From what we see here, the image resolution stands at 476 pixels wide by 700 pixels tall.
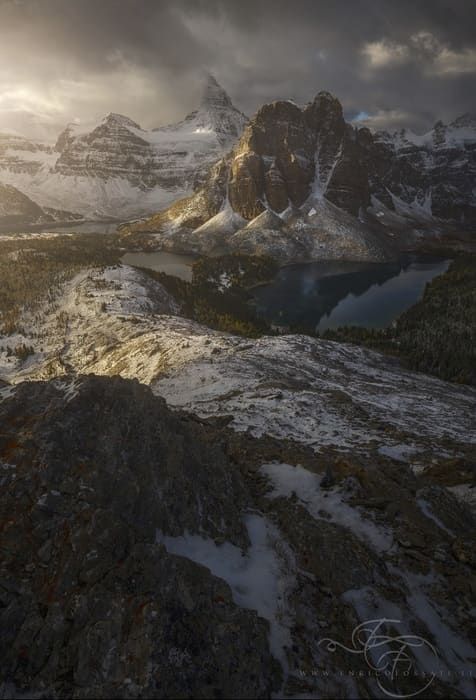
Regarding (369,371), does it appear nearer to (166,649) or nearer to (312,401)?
(312,401)

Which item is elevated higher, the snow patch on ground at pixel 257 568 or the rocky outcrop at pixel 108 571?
the rocky outcrop at pixel 108 571

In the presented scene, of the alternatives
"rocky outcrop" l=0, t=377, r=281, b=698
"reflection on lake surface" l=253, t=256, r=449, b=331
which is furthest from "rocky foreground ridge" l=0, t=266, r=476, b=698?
"reflection on lake surface" l=253, t=256, r=449, b=331

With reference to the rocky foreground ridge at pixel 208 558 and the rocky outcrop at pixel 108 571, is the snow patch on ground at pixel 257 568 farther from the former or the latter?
the rocky outcrop at pixel 108 571

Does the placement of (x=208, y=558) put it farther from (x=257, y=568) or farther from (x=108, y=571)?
(x=108, y=571)

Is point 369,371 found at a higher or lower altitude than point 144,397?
lower

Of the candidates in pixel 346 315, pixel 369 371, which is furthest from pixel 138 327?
pixel 346 315
